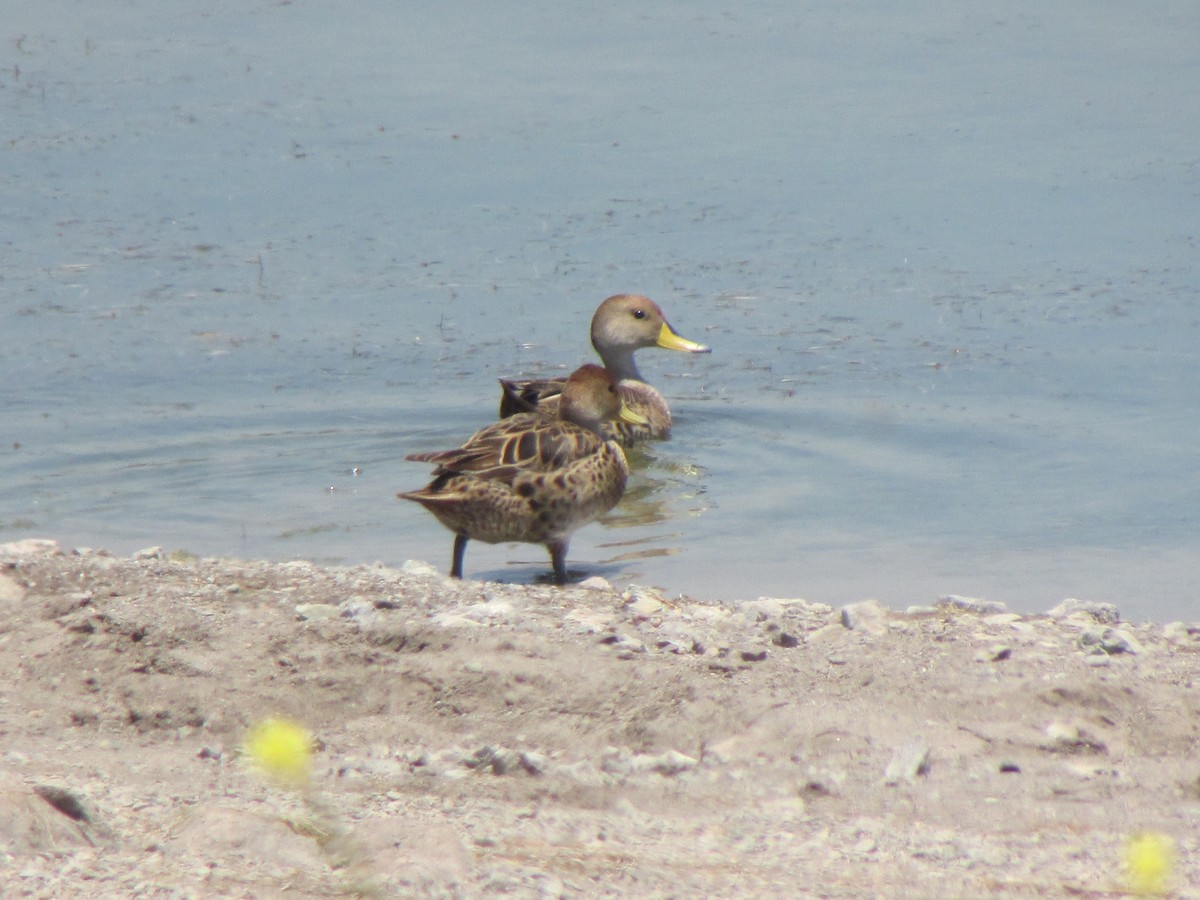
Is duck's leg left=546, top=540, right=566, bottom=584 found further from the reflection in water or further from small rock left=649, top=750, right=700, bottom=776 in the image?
small rock left=649, top=750, right=700, bottom=776

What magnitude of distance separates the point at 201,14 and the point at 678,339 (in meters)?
10.4

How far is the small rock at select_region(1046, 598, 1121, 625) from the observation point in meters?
6.36

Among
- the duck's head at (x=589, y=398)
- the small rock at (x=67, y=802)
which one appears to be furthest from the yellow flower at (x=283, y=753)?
the duck's head at (x=589, y=398)

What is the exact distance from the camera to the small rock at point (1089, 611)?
20.9 feet

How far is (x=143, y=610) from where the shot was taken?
531 cm

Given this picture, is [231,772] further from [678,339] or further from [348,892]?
[678,339]

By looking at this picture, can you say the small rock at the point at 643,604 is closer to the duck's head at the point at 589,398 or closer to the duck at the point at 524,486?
the duck at the point at 524,486

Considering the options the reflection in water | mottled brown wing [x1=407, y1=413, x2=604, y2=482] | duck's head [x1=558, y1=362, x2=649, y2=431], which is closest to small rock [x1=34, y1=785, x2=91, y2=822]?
mottled brown wing [x1=407, y1=413, x2=604, y2=482]

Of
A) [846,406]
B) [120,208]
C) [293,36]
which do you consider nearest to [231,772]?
[846,406]

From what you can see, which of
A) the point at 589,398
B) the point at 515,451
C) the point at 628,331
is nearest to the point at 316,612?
the point at 515,451

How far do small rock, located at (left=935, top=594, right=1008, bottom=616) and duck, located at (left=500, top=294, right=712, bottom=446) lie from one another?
11.5ft

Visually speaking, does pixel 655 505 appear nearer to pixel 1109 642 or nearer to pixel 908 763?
pixel 1109 642

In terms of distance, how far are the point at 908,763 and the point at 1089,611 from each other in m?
2.35

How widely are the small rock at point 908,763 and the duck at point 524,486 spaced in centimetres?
327
